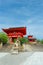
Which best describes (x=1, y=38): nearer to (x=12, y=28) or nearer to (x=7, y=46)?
(x=7, y=46)

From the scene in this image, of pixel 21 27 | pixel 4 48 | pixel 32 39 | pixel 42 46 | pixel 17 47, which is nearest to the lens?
pixel 17 47

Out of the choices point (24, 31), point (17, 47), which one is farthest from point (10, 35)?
point (17, 47)

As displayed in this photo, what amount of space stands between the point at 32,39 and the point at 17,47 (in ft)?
65.6

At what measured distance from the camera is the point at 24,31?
31.2 meters

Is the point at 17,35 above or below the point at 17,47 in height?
above

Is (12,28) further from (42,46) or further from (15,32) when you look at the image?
(42,46)

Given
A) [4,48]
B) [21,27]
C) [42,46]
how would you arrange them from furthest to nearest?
[21,27] → [42,46] → [4,48]

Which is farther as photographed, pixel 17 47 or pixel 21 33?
pixel 21 33

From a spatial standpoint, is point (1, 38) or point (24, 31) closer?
point (1, 38)

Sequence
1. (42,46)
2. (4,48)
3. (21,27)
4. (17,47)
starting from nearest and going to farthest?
(17,47) < (4,48) < (42,46) < (21,27)

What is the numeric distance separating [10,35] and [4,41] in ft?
18.1

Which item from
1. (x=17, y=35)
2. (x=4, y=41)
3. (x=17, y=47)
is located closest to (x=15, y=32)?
(x=17, y=35)

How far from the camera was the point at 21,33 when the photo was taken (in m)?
30.9

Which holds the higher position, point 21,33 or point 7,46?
point 21,33
